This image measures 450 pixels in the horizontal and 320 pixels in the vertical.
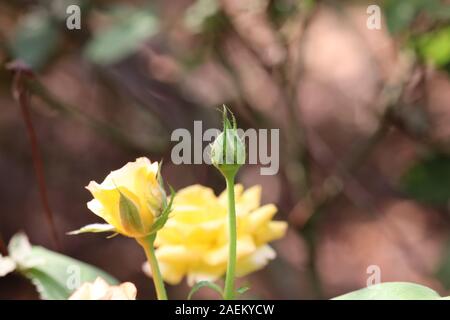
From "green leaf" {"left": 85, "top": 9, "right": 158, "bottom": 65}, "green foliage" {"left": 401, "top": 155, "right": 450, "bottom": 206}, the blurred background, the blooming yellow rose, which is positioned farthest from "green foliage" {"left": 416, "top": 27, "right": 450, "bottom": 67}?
the blooming yellow rose

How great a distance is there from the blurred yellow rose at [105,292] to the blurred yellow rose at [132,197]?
0.03m

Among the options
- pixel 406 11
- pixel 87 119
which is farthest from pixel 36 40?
pixel 406 11

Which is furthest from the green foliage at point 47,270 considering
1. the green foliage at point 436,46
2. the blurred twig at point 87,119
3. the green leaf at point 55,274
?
the green foliage at point 436,46

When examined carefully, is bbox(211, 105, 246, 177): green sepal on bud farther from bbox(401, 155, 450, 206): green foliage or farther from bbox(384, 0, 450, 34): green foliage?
bbox(401, 155, 450, 206): green foliage

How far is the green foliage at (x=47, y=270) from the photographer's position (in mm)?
540

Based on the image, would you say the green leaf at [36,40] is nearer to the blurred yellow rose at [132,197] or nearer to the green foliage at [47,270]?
the green foliage at [47,270]

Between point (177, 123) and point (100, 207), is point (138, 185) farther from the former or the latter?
point (177, 123)

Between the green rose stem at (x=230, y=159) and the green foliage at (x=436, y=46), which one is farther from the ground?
the green foliage at (x=436, y=46)

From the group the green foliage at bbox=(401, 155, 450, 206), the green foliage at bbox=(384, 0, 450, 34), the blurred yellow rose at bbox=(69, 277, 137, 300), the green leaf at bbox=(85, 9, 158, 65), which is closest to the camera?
the blurred yellow rose at bbox=(69, 277, 137, 300)

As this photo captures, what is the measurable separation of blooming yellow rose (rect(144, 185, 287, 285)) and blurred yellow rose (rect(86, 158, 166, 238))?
0.27 ft

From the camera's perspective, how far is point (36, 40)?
120 centimetres

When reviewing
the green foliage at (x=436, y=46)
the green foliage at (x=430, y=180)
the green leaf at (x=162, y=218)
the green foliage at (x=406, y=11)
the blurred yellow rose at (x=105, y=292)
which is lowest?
the green foliage at (x=430, y=180)

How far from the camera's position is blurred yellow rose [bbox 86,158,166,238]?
44 cm
